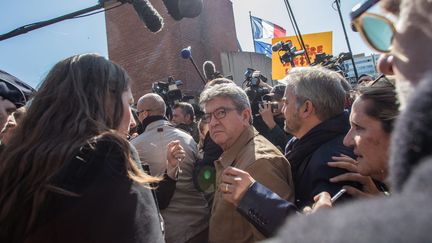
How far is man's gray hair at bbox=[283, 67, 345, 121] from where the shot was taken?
1975 mm

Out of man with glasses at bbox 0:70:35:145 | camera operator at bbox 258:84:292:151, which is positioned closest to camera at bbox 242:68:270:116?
camera operator at bbox 258:84:292:151

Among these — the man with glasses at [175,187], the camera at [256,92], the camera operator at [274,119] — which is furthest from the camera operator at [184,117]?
the man with glasses at [175,187]

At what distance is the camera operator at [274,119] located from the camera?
3.15m

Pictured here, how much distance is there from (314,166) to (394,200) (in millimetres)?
1336

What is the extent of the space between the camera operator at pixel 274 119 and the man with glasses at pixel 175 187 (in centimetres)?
79

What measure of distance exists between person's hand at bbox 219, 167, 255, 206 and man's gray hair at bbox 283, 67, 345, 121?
689mm

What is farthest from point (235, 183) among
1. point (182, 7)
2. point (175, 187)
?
point (182, 7)

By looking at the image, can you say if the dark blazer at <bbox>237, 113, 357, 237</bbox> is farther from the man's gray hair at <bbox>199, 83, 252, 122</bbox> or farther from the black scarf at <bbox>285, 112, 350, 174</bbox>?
the man's gray hair at <bbox>199, 83, 252, 122</bbox>

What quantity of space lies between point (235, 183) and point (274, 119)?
6.89 feet

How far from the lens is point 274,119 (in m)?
3.55

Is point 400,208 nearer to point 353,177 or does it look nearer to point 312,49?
point 353,177

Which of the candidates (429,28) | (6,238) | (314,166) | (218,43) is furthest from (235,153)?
(218,43)

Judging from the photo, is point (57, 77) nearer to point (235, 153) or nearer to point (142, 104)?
point (235, 153)

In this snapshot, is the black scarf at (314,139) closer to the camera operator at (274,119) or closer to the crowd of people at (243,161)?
the crowd of people at (243,161)
